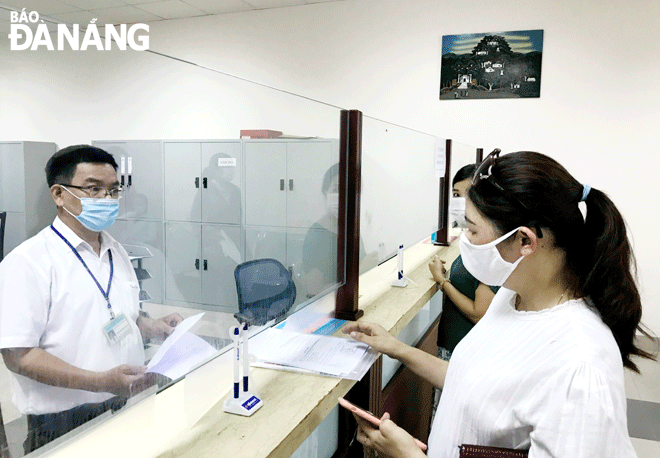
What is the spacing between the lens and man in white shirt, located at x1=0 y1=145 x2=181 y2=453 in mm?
711

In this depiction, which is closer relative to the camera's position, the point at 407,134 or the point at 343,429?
the point at 343,429

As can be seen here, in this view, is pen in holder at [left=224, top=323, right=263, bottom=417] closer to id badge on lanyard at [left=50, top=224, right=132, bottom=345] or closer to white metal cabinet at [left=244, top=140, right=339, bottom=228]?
id badge on lanyard at [left=50, top=224, right=132, bottom=345]

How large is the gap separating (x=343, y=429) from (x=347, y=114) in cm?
110

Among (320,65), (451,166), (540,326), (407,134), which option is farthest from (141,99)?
(320,65)

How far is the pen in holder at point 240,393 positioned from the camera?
3.20 ft

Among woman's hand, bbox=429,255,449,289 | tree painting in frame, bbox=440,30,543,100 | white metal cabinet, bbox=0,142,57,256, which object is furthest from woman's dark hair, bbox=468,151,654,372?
tree painting in frame, bbox=440,30,543,100

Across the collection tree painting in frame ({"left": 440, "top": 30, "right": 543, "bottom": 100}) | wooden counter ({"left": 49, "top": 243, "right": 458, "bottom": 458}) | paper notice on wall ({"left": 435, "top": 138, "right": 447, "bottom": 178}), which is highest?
tree painting in frame ({"left": 440, "top": 30, "right": 543, "bottom": 100})

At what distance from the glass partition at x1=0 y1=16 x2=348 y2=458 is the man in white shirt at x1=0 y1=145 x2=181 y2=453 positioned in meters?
0.03

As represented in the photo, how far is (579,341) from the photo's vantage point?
0.83m

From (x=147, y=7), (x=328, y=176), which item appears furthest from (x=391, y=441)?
(x=147, y=7)

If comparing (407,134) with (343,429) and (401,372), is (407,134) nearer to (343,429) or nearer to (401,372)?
(401,372)

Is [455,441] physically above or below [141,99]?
below

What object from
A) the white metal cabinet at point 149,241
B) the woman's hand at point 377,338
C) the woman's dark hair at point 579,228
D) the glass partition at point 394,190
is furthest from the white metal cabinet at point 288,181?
the woman's dark hair at point 579,228

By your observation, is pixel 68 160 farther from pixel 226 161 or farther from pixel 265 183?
pixel 265 183
